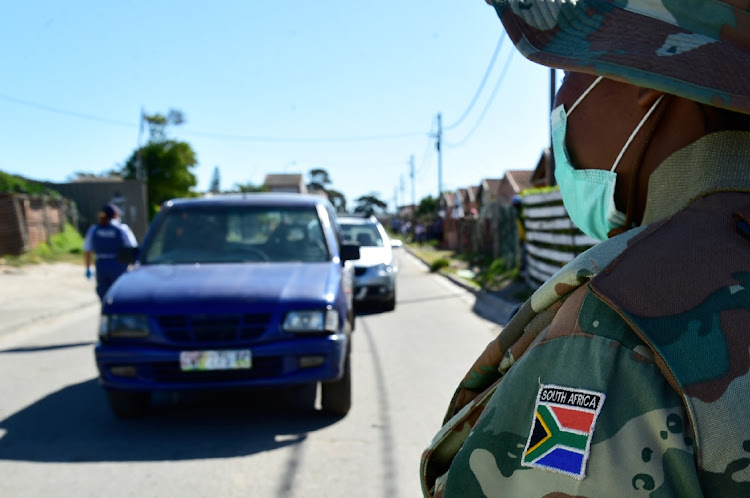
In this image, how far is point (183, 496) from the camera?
11.5 feet

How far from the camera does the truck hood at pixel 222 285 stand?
4.59 meters

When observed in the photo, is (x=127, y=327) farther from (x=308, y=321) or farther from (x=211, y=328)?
(x=308, y=321)

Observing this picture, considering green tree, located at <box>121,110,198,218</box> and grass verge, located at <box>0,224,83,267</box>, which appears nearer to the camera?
grass verge, located at <box>0,224,83,267</box>

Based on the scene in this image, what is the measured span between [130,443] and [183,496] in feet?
3.64

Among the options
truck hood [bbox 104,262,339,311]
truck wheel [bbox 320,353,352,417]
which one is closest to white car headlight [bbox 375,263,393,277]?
truck hood [bbox 104,262,339,311]

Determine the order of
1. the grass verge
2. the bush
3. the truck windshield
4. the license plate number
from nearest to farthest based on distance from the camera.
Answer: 1. the license plate number
2. the truck windshield
3. the grass verge
4. the bush

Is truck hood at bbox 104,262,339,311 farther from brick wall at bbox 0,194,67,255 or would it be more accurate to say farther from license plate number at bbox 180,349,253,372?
brick wall at bbox 0,194,67,255

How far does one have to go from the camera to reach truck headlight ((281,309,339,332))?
4590mm

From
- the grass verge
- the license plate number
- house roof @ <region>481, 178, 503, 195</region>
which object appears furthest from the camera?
house roof @ <region>481, 178, 503, 195</region>

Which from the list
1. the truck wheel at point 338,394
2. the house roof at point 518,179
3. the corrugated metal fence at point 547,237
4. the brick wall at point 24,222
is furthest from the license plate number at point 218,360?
the house roof at point 518,179

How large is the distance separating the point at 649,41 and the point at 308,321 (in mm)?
3863

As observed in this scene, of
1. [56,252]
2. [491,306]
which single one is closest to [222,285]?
[491,306]

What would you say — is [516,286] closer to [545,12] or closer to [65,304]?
[65,304]

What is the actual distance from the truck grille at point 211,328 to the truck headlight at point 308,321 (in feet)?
0.48
